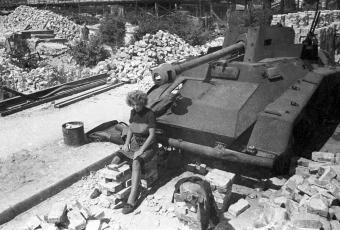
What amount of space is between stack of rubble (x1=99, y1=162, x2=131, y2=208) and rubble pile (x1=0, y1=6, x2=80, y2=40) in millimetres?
19341

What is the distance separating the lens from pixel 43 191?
5.67 metres

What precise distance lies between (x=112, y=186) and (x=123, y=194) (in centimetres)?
18

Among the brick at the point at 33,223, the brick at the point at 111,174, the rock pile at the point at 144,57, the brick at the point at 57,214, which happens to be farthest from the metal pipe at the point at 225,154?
the rock pile at the point at 144,57

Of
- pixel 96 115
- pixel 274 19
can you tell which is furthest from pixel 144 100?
pixel 274 19

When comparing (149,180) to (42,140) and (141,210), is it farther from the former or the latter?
(42,140)

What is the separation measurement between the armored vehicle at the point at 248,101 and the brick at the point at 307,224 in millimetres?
1107

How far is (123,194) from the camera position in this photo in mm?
5355

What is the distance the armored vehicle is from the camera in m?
5.48

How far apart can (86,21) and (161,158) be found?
71.8ft

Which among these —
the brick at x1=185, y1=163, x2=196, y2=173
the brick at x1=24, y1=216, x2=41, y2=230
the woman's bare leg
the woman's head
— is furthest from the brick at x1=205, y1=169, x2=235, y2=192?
the brick at x1=24, y1=216, x2=41, y2=230

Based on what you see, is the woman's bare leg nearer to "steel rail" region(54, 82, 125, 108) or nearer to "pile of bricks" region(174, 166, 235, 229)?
"pile of bricks" region(174, 166, 235, 229)

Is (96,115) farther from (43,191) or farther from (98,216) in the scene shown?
(98,216)

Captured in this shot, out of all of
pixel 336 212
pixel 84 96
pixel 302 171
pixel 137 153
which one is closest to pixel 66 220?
pixel 137 153

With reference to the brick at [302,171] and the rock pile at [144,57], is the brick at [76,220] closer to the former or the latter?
the brick at [302,171]
